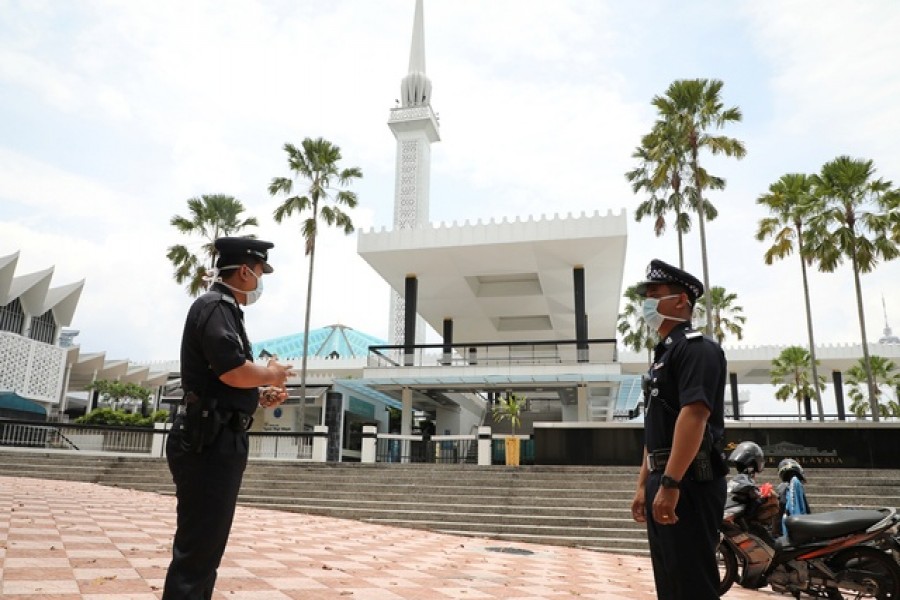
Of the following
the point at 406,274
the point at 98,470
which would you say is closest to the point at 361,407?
the point at 406,274

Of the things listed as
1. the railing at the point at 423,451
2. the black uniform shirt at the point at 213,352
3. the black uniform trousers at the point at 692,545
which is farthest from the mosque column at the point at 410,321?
the black uniform trousers at the point at 692,545

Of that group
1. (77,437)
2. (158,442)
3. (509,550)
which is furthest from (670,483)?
(77,437)

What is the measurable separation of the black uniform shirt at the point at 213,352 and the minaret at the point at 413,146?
4845 cm

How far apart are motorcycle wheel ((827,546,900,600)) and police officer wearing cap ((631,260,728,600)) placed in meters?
3.82

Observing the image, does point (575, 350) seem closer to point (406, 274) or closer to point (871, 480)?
point (406, 274)

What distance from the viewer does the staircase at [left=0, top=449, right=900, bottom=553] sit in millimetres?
11453

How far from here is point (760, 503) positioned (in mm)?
6312

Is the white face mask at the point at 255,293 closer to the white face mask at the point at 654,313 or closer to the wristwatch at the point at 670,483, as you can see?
the white face mask at the point at 654,313

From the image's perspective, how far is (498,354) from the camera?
23344 millimetres

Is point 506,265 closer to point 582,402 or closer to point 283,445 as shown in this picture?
point 582,402

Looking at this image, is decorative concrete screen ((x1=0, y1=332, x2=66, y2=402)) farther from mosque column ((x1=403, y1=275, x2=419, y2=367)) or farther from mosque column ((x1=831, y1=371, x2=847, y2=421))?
mosque column ((x1=831, y1=371, x2=847, y2=421))

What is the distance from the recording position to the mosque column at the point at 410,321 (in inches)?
934

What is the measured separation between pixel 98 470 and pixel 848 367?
39152 mm

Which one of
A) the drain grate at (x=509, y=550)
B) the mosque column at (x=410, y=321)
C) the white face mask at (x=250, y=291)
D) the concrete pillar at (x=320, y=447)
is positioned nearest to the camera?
the white face mask at (x=250, y=291)
